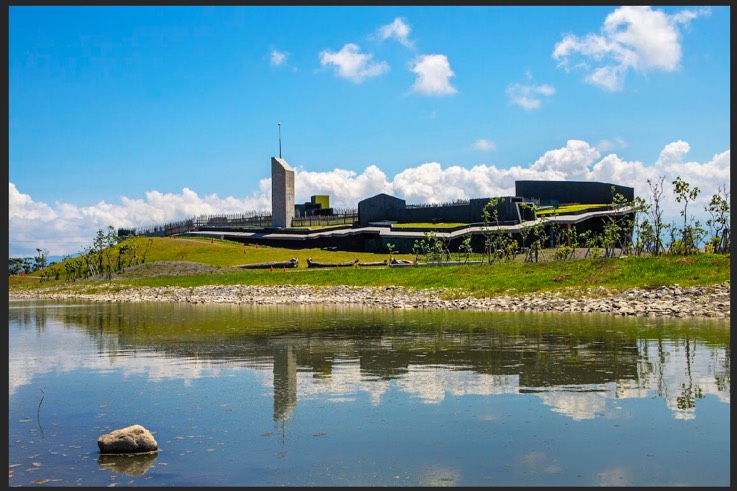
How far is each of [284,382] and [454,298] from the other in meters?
30.3

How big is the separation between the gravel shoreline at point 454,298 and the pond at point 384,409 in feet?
27.7

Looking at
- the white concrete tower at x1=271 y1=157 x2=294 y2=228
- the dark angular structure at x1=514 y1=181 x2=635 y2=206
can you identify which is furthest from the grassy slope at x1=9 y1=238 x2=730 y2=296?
the dark angular structure at x1=514 y1=181 x2=635 y2=206

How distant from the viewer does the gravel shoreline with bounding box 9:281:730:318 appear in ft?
116

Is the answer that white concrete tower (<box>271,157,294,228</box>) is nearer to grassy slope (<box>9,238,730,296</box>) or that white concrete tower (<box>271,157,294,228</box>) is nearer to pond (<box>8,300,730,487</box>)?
grassy slope (<box>9,238,730,296</box>)

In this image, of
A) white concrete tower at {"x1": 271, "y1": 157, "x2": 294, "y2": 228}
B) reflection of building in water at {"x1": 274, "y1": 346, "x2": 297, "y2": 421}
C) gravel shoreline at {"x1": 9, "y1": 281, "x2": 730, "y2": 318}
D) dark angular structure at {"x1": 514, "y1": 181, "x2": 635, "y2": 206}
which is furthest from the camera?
dark angular structure at {"x1": 514, "y1": 181, "x2": 635, "y2": 206}

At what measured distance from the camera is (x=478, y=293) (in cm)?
4697

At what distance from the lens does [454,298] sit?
4669cm

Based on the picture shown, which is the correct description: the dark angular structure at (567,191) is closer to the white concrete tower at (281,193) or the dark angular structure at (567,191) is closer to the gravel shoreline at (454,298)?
the white concrete tower at (281,193)

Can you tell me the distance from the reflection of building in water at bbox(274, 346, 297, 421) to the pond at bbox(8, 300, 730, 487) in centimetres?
7

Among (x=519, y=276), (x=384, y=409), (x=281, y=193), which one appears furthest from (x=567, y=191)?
(x=384, y=409)

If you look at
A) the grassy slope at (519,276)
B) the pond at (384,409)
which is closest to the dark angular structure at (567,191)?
the grassy slope at (519,276)

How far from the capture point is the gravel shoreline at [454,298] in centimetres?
3528

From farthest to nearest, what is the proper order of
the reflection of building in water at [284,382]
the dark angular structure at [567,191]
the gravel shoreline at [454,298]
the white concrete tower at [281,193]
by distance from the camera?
1. the dark angular structure at [567,191]
2. the white concrete tower at [281,193]
3. the gravel shoreline at [454,298]
4. the reflection of building in water at [284,382]

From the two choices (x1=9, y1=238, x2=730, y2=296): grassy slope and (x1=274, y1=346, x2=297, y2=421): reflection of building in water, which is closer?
(x1=274, y1=346, x2=297, y2=421): reflection of building in water
